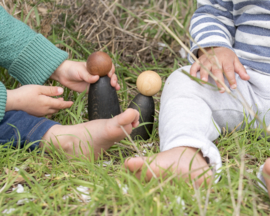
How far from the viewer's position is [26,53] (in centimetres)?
158

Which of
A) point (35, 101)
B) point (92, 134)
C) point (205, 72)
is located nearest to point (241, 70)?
point (205, 72)

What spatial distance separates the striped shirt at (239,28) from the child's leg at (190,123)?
15cm

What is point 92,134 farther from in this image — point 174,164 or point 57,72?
point 57,72

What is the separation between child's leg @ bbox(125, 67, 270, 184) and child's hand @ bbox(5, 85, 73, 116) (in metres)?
0.55

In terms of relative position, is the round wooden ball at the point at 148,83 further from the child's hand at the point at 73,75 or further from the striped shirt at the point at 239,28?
the striped shirt at the point at 239,28

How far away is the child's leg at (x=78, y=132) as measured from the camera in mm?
1117

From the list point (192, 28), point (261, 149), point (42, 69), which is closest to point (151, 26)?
point (192, 28)

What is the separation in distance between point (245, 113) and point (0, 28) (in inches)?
51.2

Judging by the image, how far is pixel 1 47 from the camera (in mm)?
1544

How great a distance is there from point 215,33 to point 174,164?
81cm

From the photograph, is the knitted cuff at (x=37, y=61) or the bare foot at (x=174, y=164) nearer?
the bare foot at (x=174, y=164)

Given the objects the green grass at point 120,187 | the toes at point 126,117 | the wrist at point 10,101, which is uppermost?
the toes at point 126,117

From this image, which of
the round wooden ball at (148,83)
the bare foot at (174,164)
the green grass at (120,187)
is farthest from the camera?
the round wooden ball at (148,83)

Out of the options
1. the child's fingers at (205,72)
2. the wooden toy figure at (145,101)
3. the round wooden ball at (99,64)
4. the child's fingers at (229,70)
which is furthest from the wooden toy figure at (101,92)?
the child's fingers at (229,70)
